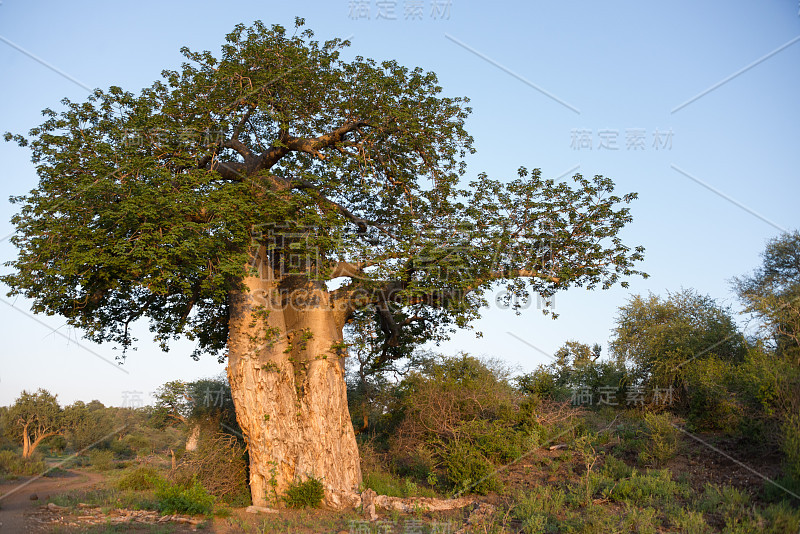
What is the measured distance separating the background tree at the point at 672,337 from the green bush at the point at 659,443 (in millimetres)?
3309

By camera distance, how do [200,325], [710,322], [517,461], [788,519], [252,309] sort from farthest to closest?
[710,322], [200,325], [517,461], [252,309], [788,519]

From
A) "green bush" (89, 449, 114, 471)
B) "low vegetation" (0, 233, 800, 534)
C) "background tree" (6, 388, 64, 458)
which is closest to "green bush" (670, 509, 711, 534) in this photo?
"low vegetation" (0, 233, 800, 534)

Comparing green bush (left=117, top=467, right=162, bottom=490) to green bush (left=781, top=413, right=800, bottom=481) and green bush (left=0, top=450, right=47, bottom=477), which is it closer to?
green bush (left=0, top=450, right=47, bottom=477)

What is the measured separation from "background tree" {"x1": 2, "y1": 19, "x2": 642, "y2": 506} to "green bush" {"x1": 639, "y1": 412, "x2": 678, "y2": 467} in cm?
287

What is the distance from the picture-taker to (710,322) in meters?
13.9

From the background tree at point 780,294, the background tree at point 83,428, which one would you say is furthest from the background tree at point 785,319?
the background tree at point 83,428

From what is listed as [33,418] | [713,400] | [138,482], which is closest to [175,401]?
[138,482]

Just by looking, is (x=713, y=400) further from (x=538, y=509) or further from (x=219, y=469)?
(x=219, y=469)

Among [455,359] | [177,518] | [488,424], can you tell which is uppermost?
[455,359]

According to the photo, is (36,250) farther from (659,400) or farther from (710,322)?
(710,322)

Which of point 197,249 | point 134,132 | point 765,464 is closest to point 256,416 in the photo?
point 197,249

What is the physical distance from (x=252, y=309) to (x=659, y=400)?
32.4 feet

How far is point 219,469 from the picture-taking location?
9.77m

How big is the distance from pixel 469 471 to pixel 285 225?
5317 millimetres
